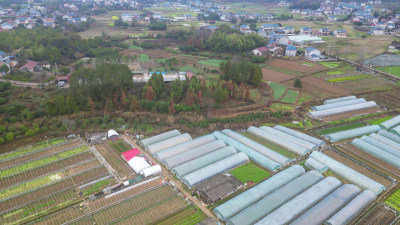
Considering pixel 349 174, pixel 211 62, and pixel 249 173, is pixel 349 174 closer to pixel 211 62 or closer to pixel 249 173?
pixel 249 173

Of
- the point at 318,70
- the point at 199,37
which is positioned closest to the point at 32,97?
A: the point at 199,37

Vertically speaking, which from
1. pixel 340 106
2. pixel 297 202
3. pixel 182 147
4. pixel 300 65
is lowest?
pixel 297 202

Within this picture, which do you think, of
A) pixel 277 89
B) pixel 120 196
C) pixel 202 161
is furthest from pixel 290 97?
pixel 120 196

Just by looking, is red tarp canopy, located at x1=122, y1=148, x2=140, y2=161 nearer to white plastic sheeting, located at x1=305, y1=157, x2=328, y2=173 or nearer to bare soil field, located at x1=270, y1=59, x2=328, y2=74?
white plastic sheeting, located at x1=305, y1=157, x2=328, y2=173

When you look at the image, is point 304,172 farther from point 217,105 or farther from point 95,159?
point 95,159

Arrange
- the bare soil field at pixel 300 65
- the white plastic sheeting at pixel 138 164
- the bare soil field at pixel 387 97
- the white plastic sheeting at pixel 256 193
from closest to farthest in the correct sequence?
1. the white plastic sheeting at pixel 256 193
2. the white plastic sheeting at pixel 138 164
3. the bare soil field at pixel 387 97
4. the bare soil field at pixel 300 65

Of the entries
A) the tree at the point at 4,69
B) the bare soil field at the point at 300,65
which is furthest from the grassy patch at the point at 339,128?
the tree at the point at 4,69

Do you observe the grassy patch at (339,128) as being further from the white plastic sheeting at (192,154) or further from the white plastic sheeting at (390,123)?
the white plastic sheeting at (192,154)
